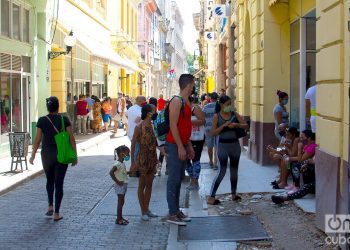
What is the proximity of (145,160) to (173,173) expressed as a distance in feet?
1.77

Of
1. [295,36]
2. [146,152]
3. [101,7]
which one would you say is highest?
[101,7]

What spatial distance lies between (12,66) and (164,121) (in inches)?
379

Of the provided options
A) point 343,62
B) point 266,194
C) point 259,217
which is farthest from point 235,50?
point 343,62

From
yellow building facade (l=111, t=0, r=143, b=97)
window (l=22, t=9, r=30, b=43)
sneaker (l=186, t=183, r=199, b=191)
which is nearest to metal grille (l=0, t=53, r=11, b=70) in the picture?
window (l=22, t=9, r=30, b=43)

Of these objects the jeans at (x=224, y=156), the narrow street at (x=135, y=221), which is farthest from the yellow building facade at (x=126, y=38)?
the jeans at (x=224, y=156)

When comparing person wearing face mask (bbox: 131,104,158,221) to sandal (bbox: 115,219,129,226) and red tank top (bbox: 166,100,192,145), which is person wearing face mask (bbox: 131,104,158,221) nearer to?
sandal (bbox: 115,219,129,226)

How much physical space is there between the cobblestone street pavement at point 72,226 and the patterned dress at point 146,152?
748 millimetres

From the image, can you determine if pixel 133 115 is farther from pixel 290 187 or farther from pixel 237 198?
pixel 290 187

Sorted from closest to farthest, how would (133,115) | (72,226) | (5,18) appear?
(72,226)
(133,115)
(5,18)

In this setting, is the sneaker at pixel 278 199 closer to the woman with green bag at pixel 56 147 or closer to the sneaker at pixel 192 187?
the sneaker at pixel 192 187

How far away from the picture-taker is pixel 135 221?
813cm

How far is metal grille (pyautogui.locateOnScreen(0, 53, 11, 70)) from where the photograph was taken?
15.3m

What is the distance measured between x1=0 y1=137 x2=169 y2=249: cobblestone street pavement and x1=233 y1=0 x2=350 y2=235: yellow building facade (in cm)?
215

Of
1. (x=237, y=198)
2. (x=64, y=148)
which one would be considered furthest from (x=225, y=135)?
(x=64, y=148)
